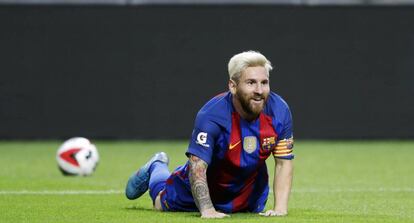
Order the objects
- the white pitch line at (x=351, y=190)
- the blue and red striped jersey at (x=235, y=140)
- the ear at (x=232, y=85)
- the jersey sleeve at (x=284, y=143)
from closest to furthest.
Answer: the ear at (x=232, y=85)
the blue and red striped jersey at (x=235, y=140)
the jersey sleeve at (x=284, y=143)
the white pitch line at (x=351, y=190)

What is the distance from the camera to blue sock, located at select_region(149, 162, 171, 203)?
9.48 metres

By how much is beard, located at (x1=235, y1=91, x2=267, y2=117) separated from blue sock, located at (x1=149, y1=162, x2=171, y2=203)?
1.31 meters

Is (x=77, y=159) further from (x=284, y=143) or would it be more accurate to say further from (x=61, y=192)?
(x=284, y=143)

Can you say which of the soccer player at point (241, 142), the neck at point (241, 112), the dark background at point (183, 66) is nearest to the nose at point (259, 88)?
the soccer player at point (241, 142)

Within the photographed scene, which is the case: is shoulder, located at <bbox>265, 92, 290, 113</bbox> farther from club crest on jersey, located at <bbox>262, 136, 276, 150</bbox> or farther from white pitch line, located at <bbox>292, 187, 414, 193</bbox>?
white pitch line, located at <bbox>292, 187, 414, 193</bbox>

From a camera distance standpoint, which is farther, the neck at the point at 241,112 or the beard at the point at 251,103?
the neck at the point at 241,112

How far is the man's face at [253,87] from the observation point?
8289 millimetres

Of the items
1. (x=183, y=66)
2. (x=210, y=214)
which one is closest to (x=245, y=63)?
(x=210, y=214)

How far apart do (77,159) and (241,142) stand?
5848 mm

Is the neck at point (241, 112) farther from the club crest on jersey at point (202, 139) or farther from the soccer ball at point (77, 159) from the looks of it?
the soccer ball at point (77, 159)

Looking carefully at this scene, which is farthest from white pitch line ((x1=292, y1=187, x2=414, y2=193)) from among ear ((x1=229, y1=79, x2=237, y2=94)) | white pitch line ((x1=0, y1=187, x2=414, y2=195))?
ear ((x1=229, y1=79, x2=237, y2=94))

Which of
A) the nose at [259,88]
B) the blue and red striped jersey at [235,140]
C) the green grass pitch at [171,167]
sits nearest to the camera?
the nose at [259,88]

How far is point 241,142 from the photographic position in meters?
8.54

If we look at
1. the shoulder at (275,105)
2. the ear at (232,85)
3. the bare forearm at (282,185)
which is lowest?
the bare forearm at (282,185)
